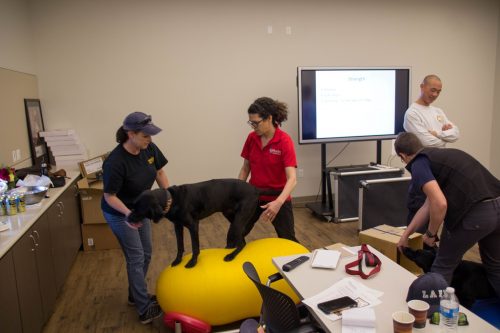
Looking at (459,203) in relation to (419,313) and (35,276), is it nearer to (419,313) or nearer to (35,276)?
(419,313)

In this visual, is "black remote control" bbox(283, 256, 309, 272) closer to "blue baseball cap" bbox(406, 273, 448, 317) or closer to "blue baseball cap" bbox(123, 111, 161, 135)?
"blue baseball cap" bbox(406, 273, 448, 317)

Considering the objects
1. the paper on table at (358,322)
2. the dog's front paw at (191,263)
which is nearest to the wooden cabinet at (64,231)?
the dog's front paw at (191,263)

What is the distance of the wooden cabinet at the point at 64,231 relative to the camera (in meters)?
2.88

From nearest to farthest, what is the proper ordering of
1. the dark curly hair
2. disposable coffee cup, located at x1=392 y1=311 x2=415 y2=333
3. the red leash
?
disposable coffee cup, located at x1=392 y1=311 x2=415 y2=333 < the red leash < the dark curly hair

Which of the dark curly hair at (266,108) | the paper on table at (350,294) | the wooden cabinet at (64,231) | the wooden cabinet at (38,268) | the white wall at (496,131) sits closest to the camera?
the paper on table at (350,294)

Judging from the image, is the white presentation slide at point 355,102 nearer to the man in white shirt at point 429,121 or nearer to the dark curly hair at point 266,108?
the man in white shirt at point 429,121

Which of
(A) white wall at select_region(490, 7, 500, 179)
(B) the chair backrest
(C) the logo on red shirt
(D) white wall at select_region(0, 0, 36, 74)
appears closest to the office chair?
(B) the chair backrest

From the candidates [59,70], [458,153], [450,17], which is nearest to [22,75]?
[59,70]

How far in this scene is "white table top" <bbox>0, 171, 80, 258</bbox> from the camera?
2021 mm

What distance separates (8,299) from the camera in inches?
76.2

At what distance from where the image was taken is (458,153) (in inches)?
80.7

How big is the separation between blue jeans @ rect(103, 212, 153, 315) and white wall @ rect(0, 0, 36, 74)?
1957 mm

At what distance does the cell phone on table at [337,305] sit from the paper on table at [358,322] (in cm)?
8

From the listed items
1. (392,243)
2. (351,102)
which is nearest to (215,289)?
(392,243)
